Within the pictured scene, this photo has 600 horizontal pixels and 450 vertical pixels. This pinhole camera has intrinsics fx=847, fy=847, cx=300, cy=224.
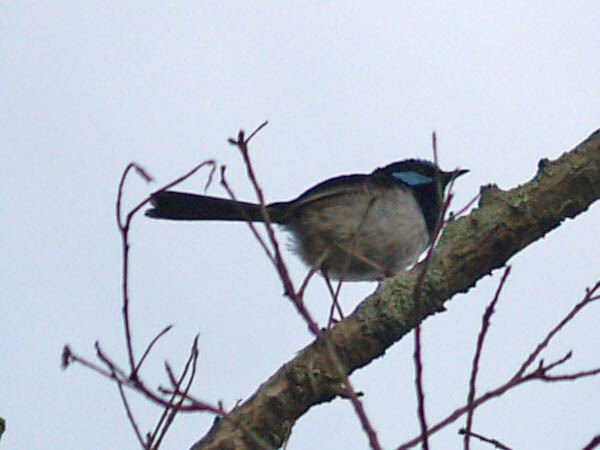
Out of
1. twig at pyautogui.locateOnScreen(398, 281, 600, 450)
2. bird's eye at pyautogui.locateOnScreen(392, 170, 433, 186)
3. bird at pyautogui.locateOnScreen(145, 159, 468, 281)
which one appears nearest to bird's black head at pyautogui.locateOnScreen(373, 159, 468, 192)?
bird's eye at pyautogui.locateOnScreen(392, 170, 433, 186)

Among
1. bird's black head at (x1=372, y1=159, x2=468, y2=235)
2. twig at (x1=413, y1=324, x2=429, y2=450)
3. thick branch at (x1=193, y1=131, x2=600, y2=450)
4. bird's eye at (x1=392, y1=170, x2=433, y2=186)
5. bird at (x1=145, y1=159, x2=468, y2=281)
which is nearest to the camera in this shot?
twig at (x1=413, y1=324, x2=429, y2=450)

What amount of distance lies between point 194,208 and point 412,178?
1651 mm

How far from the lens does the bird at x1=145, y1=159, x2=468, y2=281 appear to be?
18.1ft

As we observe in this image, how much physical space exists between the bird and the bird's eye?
0.18m

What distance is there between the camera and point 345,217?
5582 mm

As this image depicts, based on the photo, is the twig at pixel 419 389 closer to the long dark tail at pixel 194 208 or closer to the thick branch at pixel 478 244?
the thick branch at pixel 478 244

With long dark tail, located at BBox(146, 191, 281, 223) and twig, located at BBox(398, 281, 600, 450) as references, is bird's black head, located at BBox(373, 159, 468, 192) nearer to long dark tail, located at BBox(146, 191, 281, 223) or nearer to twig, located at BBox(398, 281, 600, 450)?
long dark tail, located at BBox(146, 191, 281, 223)

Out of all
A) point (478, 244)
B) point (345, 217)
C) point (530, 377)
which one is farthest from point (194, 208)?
point (530, 377)

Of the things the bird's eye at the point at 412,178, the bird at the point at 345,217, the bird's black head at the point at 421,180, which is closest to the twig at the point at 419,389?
the bird at the point at 345,217

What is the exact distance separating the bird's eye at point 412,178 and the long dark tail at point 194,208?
1.15 metres

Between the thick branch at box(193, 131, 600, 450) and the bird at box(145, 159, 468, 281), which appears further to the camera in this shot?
the bird at box(145, 159, 468, 281)

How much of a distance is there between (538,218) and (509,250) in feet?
0.58

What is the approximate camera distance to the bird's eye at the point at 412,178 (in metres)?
6.15

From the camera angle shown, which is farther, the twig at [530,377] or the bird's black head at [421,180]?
the bird's black head at [421,180]
